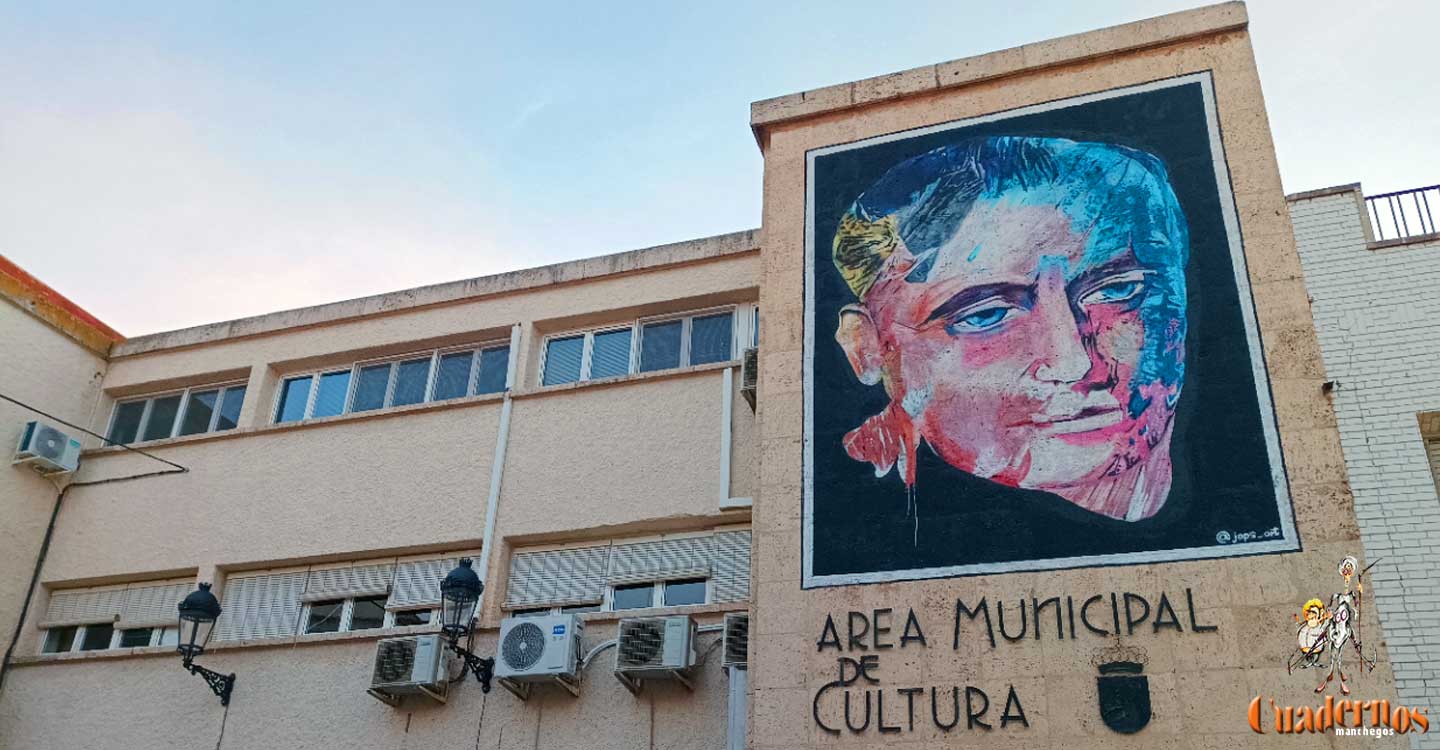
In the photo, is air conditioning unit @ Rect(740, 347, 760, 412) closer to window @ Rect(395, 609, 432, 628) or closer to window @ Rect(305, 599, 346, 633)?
window @ Rect(395, 609, 432, 628)

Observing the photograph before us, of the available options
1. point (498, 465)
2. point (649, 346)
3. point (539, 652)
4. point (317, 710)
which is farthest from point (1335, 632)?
point (317, 710)

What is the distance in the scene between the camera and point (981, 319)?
11180 mm

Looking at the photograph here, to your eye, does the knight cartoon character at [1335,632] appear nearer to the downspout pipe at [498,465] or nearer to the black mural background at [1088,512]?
the black mural background at [1088,512]

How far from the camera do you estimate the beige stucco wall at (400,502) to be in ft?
41.8

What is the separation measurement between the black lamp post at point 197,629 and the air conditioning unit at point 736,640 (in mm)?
5467

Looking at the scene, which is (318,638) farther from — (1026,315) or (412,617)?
(1026,315)

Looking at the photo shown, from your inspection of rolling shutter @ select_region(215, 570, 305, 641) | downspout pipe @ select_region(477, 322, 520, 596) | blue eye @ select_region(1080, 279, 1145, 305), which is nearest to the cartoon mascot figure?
blue eye @ select_region(1080, 279, 1145, 305)

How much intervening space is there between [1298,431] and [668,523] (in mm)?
5973

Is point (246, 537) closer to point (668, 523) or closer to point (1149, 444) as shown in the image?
point (668, 523)

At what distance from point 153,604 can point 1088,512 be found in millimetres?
10595

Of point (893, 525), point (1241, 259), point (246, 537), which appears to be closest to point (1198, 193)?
point (1241, 259)

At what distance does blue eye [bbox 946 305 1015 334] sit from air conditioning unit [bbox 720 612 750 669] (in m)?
3.18

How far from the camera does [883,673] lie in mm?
9930
